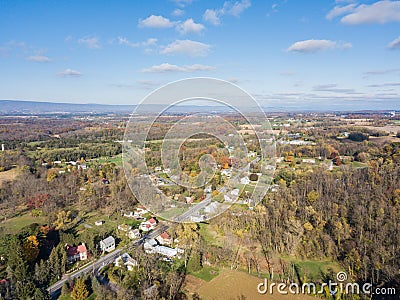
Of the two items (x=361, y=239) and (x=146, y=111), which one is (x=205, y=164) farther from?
(x=146, y=111)

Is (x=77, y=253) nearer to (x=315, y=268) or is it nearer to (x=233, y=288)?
(x=233, y=288)

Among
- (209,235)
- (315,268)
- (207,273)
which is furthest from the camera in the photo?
(209,235)

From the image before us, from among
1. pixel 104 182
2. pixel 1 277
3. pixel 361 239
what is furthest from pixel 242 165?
pixel 1 277

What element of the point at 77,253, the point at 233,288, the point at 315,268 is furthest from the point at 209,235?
the point at 77,253

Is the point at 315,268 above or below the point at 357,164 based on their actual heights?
below

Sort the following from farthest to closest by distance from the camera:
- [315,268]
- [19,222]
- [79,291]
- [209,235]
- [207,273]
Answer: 1. [19,222]
2. [209,235]
3. [315,268]
4. [207,273]
5. [79,291]

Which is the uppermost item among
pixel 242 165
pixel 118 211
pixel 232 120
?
pixel 232 120

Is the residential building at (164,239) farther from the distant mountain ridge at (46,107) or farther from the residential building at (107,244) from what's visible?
the distant mountain ridge at (46,107)

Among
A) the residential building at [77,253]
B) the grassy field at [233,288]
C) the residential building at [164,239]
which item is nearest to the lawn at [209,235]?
the residential building at [164,239]

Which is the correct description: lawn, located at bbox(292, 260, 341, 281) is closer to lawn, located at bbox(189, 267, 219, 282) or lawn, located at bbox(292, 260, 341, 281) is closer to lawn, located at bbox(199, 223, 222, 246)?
lawn, located at bbox(189, 267, 219, 282)
